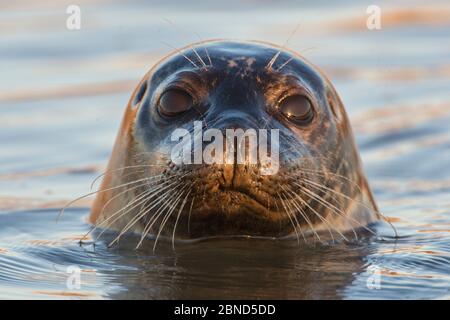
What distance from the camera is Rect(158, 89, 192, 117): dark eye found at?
633 centimetres

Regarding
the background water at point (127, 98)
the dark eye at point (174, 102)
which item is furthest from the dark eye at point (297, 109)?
the background water at point (127, 98)

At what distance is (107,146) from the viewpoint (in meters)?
9.62

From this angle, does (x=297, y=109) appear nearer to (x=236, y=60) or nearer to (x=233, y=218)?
(x=236, y=60)

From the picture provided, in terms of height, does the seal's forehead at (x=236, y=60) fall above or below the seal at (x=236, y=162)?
above

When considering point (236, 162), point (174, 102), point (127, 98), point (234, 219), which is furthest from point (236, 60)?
point (127, 98)

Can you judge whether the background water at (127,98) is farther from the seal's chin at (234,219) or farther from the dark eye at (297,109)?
the dark eye at (297,109)

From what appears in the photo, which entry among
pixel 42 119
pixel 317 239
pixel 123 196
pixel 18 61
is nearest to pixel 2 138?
pixel 42 119

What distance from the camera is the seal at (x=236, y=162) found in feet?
19.2

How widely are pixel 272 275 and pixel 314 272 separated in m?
0.21

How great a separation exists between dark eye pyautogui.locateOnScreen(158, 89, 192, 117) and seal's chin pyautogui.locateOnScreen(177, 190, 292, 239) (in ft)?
1.93

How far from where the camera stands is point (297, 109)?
6.39m

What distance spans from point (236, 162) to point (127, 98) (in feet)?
18.1

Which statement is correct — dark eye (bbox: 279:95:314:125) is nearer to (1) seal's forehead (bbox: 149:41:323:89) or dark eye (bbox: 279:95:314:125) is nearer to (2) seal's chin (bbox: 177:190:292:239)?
(1) seal's forehead (bbox: 149:41:323:89)

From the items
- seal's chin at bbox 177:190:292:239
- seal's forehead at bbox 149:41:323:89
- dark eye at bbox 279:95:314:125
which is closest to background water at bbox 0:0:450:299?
seal's chin at bbox 177:190:292:239
